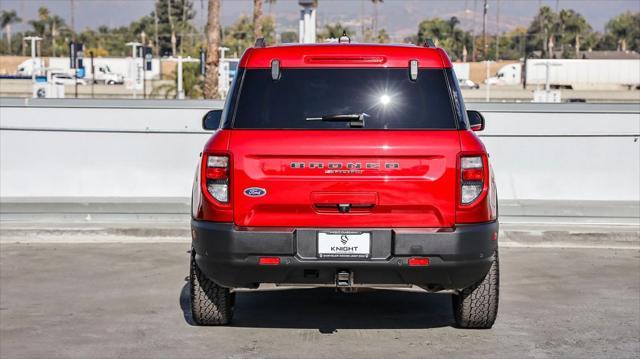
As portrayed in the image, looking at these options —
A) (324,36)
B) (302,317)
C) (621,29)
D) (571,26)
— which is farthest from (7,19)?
(302,317)

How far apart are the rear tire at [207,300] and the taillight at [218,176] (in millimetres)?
800

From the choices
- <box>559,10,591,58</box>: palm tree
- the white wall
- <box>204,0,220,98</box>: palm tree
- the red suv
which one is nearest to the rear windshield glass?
the red suv

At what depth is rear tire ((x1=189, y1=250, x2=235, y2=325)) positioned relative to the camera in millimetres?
7680

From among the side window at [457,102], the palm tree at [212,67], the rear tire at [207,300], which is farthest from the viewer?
the palm tree at [212,67]

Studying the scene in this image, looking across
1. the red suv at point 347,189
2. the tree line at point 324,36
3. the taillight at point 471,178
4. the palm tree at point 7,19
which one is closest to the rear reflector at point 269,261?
the red suv at point 347,189

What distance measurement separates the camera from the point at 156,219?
1349cm

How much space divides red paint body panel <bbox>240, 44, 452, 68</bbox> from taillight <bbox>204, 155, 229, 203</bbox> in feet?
2.32

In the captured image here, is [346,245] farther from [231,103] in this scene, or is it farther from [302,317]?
[302,317]

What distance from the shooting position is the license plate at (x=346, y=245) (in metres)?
6.83

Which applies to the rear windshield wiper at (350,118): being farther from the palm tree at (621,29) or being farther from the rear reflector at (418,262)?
the palm tree at (621,29)

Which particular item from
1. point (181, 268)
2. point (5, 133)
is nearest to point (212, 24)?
point (5, 133)

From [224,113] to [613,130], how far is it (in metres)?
8.60

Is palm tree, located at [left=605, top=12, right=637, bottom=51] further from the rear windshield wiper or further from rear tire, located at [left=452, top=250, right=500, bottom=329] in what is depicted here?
the rear windshield wiper

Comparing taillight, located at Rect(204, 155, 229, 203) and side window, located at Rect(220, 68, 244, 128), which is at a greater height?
side window, located at Rect(220, 68, 244, 128)
